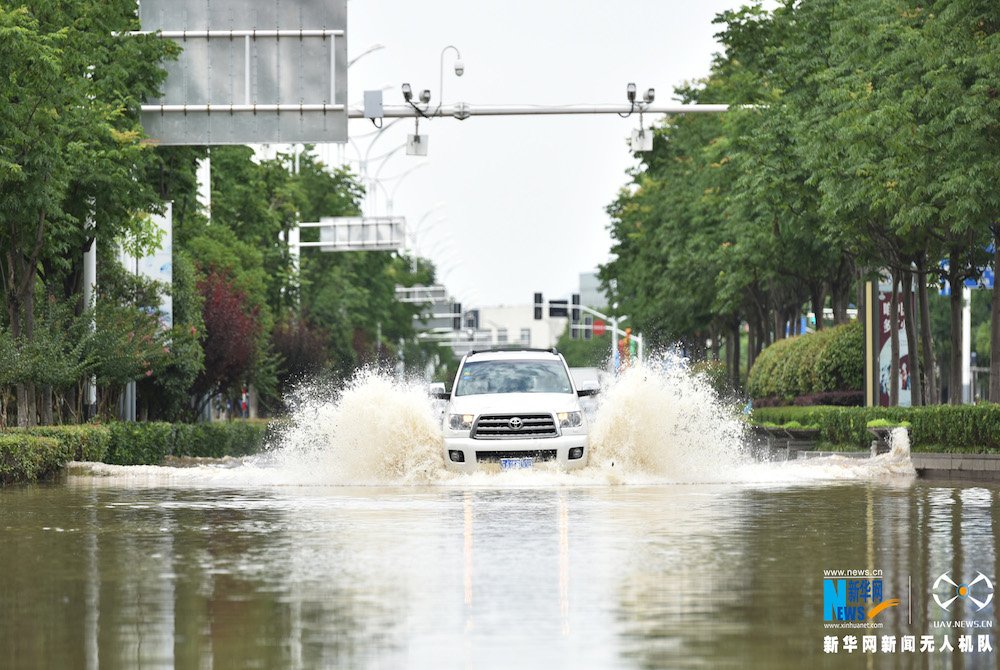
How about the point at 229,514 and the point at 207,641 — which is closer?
the point at 207,641

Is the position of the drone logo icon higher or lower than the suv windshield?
lower

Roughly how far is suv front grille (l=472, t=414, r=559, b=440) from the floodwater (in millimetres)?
609

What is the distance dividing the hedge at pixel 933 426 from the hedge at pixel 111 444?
15190 mm

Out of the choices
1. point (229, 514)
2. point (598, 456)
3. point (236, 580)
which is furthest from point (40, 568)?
point (598, 456)

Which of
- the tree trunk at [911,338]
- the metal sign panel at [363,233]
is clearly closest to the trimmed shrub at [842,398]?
the tree trunk at [911,338]

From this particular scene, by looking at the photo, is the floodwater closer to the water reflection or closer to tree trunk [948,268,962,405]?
the water reflection

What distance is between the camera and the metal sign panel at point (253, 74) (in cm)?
3859

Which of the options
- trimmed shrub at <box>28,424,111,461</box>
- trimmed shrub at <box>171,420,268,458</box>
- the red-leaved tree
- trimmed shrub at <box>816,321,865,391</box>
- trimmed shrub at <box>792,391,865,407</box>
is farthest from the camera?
trimmed shrub at <box>816,321,865,391</box>

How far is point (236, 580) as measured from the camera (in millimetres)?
12852

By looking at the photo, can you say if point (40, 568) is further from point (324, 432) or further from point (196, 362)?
point (196, 362)

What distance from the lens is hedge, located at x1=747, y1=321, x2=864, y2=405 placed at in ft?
186

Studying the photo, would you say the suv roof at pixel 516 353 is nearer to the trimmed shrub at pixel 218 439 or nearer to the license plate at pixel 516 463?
the license plate at pixel 516 463

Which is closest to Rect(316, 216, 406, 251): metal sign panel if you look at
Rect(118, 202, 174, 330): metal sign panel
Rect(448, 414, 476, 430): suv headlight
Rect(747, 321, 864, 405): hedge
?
Rect(747, 321, 864, 405): hedge

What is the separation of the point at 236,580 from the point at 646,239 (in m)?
64.6
